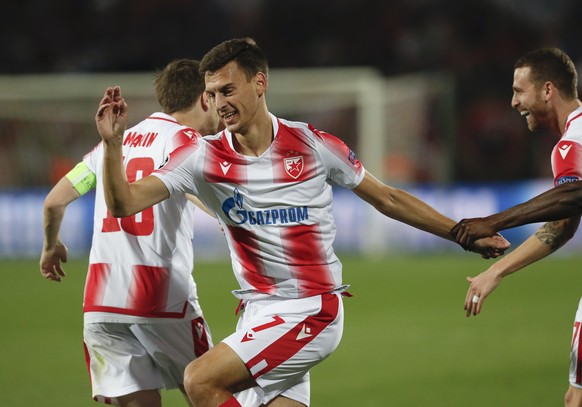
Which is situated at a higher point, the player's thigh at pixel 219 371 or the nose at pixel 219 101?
the nose at pixel 219 101

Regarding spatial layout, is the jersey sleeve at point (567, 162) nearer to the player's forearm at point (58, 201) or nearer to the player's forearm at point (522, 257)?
the player's forearm at point (522, 257)

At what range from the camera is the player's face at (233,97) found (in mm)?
4914

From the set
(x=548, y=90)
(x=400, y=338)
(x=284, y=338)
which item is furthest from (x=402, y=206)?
(x=400, y=338)

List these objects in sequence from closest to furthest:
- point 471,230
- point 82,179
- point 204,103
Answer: point 471,230, point 82,179, point 204,103

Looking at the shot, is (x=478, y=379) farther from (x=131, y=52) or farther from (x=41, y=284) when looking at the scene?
(x=131, y=52)

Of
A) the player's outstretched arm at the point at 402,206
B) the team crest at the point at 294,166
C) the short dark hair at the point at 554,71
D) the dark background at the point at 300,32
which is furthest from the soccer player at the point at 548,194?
the dark background at the point at 300,32

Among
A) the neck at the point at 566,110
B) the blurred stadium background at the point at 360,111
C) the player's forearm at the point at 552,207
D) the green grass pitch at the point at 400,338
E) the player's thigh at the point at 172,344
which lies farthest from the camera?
the blurred stadium background at the point at 360,111

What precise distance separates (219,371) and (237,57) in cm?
162

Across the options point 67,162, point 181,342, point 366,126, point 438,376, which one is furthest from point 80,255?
point 181,342

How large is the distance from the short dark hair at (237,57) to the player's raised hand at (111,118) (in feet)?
1.89

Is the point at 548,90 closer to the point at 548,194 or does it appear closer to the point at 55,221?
the point at 548,194

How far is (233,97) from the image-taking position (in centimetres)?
493

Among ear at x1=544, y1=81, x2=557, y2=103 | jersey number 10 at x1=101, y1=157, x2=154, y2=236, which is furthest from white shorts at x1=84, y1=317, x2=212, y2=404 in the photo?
ear at x1=544, y1=81, x2=557, y2=103

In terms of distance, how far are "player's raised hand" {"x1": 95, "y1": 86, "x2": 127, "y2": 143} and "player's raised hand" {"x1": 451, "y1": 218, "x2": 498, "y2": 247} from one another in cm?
187
